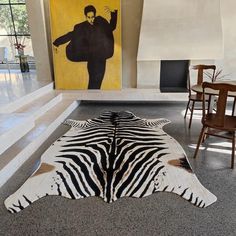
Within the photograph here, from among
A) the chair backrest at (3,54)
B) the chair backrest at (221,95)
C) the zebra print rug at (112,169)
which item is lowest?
the zebra print rug at (112,169)

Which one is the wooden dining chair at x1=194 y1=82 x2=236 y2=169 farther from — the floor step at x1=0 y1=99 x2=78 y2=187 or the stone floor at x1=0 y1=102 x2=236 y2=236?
the floor step at x1=0 y1=99 x2=78 y2=187

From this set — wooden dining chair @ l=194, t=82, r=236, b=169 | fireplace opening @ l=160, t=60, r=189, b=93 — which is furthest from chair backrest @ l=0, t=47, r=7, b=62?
wooden dining chair @ l=194, t=82, r=236, b=169

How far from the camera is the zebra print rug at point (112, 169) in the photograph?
2.27 m

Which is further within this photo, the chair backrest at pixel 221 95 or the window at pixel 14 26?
the window at pixel 14 26

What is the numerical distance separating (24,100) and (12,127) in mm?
1643

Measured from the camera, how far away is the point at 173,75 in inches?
221

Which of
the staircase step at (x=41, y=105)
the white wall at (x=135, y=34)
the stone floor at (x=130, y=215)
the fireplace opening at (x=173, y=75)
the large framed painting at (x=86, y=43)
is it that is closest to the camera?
the stone floor at (x=130, y=215)

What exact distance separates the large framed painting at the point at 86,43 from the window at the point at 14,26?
224cm

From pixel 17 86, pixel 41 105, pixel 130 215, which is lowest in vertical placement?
pixel 130 215

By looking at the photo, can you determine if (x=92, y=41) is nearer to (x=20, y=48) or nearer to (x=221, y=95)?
(x=20, y=48)

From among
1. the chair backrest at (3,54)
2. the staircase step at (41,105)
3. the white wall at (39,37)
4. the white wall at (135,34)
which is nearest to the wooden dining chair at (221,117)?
the staircase step at (41,105)

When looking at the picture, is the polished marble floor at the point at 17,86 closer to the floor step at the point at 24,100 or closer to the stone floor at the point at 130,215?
the floor step at the point at 24,100

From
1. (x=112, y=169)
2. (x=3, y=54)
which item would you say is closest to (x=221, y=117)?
(x=112, y=169)

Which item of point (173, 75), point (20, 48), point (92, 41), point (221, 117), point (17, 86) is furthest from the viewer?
point (20, 48)
